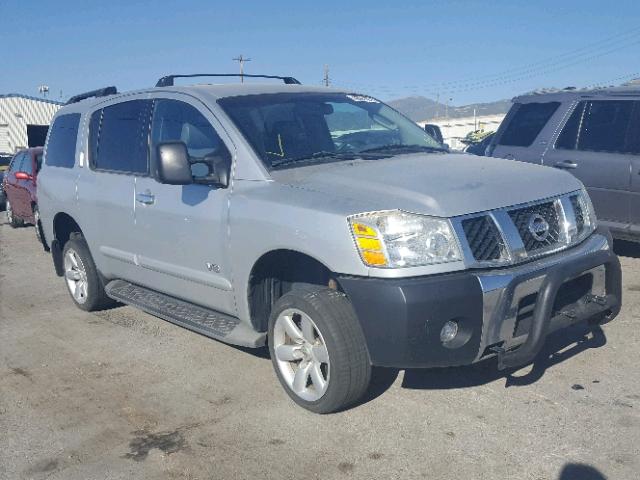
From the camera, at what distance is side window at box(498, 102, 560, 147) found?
24.9 ft

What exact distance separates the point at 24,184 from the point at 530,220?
10.1m

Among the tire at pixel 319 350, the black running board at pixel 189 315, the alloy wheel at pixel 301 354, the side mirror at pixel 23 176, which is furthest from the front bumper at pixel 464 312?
the side mirror at pixel 23 176

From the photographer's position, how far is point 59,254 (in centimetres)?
665

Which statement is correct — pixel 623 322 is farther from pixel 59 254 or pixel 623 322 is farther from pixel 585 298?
pixel 59 254

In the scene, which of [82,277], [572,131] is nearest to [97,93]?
[82,277]

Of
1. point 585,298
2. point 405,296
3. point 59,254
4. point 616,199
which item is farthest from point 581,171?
point 59,254

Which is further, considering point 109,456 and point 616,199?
point 616,199

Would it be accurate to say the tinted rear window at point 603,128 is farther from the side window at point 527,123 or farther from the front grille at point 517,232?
the front grille at point 517,232

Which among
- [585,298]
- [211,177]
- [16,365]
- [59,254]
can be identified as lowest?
[16,365]

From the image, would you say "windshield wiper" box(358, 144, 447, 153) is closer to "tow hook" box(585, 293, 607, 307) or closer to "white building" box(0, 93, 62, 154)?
"tow hook" box(585, 293, 607, 307)

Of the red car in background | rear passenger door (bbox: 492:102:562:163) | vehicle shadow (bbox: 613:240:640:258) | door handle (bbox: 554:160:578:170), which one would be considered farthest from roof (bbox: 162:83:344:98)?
the red car in background

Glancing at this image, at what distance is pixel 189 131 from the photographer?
15.9 ft

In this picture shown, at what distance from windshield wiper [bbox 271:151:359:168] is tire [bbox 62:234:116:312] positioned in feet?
8.38

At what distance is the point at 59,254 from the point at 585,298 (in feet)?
15.8
